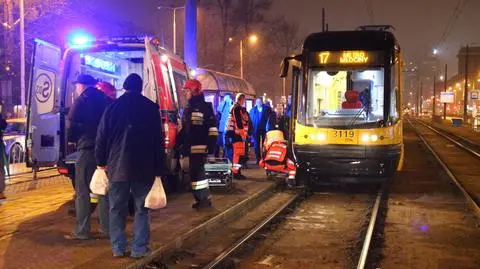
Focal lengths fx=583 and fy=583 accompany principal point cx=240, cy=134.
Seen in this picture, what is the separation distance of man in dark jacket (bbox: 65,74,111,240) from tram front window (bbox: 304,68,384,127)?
5599 mm

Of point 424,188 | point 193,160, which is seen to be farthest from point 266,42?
point 193,160

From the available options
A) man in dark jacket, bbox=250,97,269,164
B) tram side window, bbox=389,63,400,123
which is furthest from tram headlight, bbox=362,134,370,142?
man in dark jacket, bbox=250,97,269,164

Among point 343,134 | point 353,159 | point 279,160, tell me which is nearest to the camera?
point 353,159

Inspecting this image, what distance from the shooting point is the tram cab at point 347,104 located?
36.8ft

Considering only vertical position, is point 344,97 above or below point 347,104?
above

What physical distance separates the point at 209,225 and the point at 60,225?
1965mm

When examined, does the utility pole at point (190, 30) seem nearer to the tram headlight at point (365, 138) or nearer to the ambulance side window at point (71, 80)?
the tram headlight at point (365, 138)

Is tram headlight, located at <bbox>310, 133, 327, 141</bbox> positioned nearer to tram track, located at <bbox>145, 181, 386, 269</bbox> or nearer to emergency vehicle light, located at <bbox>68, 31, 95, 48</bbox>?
tram track, located at <bbox>145, 181, 386, 269</bbox>

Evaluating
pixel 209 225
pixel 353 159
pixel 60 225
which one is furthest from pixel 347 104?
pixel 60 225

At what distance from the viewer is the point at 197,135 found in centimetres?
876

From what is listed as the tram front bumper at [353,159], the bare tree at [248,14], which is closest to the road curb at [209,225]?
the tram front bumper at [353,159]

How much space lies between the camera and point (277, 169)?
1251 centimetres

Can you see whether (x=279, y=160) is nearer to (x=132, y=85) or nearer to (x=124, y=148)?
(x=132, y=85)

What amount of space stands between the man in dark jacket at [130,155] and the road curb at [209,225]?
0.60 ft
